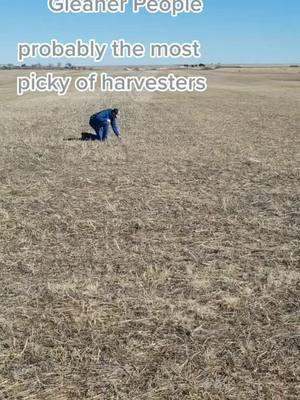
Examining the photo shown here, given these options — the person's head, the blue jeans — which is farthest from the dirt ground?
the blue jeans

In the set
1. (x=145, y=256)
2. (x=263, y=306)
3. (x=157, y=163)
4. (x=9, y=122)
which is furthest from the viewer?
(x=9, y=122)

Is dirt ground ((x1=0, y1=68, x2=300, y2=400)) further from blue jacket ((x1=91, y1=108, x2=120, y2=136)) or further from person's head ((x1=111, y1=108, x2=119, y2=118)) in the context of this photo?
blue jacket ((x1=91, y1=108, x2=120, y2=136))

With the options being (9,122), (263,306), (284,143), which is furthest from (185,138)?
(263,306)

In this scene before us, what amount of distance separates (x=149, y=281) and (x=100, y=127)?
31.4 ft

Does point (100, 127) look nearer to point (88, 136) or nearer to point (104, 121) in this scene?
point (104, 121)

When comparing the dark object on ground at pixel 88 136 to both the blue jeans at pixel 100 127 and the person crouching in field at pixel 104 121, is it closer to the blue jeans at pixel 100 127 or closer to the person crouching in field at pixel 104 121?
the person crouching in field at pixel 104 121

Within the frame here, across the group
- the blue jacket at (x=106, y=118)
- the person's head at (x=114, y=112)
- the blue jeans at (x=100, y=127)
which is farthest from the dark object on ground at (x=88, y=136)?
the person's head at (x=114, y=112)

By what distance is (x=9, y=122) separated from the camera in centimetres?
2098

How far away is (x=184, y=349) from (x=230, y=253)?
2202 millimetres

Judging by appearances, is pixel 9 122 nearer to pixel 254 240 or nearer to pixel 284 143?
Answer: pixel 284 143

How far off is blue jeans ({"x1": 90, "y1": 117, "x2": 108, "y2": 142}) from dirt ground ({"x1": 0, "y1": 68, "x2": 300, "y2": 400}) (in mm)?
3063

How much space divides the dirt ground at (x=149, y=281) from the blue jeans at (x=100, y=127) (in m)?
3.06

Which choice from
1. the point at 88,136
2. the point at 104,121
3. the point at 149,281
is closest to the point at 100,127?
the point at 104,121

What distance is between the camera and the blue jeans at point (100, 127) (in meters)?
14.2
